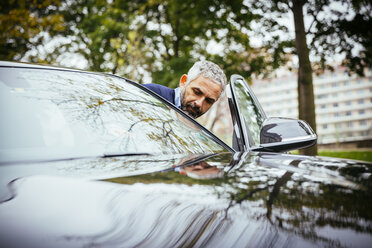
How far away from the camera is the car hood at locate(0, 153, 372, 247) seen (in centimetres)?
69

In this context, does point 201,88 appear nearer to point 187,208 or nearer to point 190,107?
point 190,107

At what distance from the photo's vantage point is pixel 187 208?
774 mm

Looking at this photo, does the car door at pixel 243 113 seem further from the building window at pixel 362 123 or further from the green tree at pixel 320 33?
the building window at pixel 362 123

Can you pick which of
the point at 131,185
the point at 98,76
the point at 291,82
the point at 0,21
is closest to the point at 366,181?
the point at 131,185

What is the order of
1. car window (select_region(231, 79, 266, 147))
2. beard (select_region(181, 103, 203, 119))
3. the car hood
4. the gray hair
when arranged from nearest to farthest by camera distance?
the car hood, car window (select_region(231, 79, 266, 147)), the gray hair, beard (select_region(181, 103, 203, 119))

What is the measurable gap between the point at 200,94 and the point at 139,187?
227cm

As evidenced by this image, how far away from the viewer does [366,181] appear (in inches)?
35.5

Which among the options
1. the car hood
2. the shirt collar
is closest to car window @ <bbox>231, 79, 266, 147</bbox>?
the shirt collar

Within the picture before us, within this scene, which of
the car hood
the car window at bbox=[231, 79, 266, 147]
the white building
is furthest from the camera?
the white building

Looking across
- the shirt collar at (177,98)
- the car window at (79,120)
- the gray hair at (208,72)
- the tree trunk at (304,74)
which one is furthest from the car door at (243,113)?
the tree trunk at (304,74)

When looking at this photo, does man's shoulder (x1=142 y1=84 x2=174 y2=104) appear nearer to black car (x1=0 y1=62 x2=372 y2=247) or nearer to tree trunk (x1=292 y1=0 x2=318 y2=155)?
black car (x1=0 y1=62 x2=372 y2=247)

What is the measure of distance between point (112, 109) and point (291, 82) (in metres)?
121

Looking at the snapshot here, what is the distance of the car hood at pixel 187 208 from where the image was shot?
69 centimetres

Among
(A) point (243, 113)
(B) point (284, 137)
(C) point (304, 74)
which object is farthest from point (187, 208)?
(C) point (304, 74)
